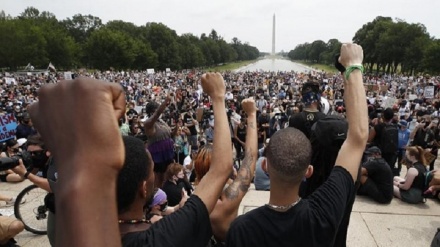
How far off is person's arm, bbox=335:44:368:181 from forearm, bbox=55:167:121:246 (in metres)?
1.35

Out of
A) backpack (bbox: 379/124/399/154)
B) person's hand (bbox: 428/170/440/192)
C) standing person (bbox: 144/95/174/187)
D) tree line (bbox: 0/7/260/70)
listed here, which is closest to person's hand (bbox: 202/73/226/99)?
standing person (bbox: 144/95/174/187)

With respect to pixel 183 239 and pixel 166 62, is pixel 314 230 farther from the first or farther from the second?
pixel 166 62

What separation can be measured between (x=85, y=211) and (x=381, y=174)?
5.34 meters

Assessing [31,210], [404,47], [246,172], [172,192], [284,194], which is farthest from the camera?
[404,47]

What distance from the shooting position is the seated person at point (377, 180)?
5133 millimetres

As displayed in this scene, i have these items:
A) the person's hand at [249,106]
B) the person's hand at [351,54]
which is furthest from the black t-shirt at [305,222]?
the person's hand at [249,106]

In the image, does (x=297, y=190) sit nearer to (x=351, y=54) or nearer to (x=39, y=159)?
(x=351, y=54)

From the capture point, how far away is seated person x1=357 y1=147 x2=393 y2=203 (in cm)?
513

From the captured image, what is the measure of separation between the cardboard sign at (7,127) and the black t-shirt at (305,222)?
1153 centimetres

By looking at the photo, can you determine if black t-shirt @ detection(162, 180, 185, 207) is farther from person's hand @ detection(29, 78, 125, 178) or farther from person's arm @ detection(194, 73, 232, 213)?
person's hand @ detection(29, 78, 125, 178)

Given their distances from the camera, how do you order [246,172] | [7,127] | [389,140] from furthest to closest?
[7,127] → [389,140] → [246,172]

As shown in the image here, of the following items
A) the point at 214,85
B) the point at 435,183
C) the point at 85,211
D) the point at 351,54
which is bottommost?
the point at 435,183

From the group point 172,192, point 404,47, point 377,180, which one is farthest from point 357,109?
point 404,47

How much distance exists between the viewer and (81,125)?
2.35 ft
